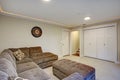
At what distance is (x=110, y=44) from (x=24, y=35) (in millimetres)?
4595

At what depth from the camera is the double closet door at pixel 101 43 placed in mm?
4488

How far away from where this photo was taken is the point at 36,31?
4754 mm

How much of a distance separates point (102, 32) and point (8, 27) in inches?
196

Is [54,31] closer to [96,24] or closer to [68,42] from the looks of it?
[68,42]

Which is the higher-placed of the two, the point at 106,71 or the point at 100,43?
the point at 100,43

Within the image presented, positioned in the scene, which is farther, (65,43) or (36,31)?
(65,43)

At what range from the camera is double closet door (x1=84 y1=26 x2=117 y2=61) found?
449 centimetres

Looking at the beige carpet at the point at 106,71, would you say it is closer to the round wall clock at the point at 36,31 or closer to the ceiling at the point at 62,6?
the round wall clock at the point at 36,31

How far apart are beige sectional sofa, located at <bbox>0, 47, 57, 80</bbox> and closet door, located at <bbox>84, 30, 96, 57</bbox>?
2.94 metres

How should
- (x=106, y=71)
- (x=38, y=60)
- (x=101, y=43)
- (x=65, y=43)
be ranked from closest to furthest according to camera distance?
(x=106, y=71) < (x=38, y=60) < (x=101, y=43) < (x=65, y=43)

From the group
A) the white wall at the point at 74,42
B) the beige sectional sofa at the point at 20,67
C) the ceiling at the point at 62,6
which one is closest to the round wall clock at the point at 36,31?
the beige sectional sofa at the point at 20,67

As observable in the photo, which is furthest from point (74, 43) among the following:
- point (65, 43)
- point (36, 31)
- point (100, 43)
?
point (36, 31)

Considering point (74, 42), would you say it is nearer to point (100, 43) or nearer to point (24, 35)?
point (100, 43)

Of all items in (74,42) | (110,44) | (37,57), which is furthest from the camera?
(74,42)
